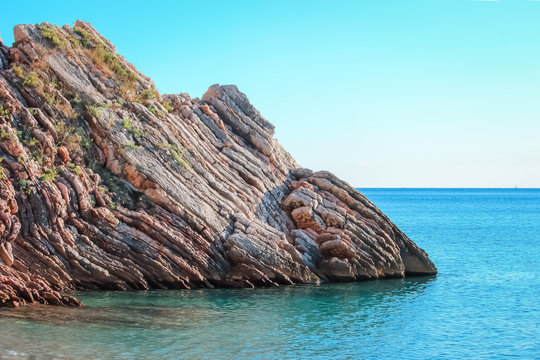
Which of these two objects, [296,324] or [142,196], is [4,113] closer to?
[142,196]

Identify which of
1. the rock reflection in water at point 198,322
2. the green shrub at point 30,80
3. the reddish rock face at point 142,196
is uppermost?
the green shrub at point 30,80

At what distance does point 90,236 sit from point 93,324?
7109 millimetres

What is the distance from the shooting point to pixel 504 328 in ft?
91.3

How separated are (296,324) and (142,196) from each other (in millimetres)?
11389

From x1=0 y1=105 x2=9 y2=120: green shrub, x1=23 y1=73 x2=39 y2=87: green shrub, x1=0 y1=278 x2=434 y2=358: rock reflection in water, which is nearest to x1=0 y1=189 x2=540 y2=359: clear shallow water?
x1=0 y1=278 x2=434 y2=358: rock reflection in water

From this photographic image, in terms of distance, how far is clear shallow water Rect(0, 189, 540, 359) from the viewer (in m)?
22.0

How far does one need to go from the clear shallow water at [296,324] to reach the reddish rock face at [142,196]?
52.2 inches

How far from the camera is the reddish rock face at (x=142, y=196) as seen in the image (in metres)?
29.7

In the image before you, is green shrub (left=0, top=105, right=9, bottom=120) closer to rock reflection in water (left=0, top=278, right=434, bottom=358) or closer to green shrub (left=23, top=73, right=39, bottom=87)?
green shrub (left=23, top=73, right=39, bottom=87)

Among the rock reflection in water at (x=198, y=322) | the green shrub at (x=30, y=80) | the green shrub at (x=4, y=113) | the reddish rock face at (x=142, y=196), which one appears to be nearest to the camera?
the rock reflection in water at (x=198, y=322)

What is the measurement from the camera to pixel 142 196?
33.1m

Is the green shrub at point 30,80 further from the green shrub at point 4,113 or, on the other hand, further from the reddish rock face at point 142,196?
the green shrub at point 4,113

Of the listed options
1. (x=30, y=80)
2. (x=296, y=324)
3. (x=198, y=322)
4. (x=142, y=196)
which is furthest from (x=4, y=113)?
(x=296, y=324)

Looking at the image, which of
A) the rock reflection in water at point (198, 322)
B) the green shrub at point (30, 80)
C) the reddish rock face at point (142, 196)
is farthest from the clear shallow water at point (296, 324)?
the green shrub at point (30, 80)
